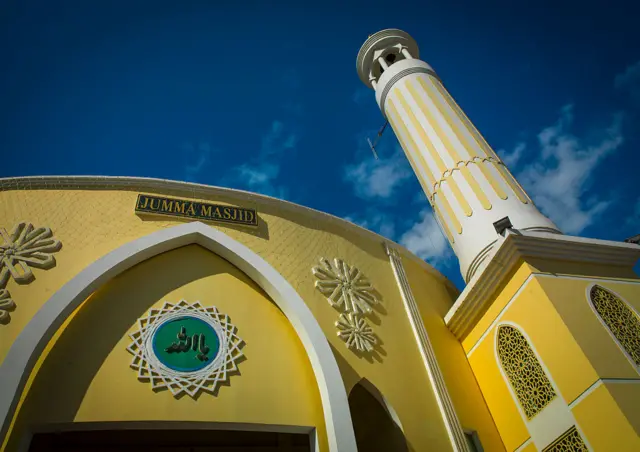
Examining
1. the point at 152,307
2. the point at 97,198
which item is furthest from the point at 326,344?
the point at 97,198

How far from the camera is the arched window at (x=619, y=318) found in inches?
249

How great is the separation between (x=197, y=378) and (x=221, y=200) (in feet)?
10.0

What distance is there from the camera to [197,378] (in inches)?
235

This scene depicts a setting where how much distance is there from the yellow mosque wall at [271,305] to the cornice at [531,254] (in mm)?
861

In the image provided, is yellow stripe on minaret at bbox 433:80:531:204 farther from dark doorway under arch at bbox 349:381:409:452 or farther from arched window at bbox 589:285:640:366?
dark doorway under arch at bbox 349:381:409:452

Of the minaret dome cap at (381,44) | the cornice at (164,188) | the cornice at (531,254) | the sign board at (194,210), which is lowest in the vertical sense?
the cornice at (531,254)

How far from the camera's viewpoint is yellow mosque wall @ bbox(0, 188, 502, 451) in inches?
231

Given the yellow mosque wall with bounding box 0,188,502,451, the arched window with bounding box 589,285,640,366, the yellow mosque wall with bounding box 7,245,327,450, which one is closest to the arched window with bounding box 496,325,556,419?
the yellow mosque wall with bounding box 0,188,502,451

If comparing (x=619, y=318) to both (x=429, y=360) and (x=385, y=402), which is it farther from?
(x=385, y=402)

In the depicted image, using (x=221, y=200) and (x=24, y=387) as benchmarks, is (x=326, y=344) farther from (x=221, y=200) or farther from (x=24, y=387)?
(x=24, y=387)

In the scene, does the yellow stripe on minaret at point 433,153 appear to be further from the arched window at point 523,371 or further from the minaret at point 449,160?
the arched window at point 523,371

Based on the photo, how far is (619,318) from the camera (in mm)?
6723

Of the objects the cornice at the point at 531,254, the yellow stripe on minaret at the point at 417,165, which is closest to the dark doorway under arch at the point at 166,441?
the cornice at the point at 531,254

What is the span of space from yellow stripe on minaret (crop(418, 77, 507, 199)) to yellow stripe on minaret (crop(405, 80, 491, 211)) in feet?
0.49
